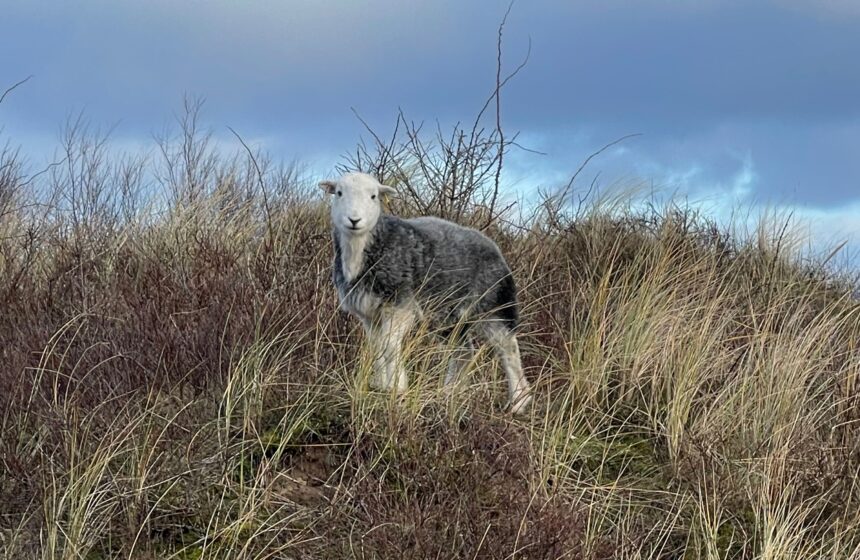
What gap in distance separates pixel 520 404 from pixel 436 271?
0.91m

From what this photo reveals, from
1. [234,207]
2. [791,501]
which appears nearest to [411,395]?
[791,501]

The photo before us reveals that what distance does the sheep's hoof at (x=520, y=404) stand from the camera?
19.7ft

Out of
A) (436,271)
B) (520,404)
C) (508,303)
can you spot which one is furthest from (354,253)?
(520,404)

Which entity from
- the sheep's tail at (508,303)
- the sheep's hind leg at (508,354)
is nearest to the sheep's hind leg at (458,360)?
the sheep's hind leg at (508,354)

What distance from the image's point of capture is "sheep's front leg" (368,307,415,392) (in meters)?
5.62

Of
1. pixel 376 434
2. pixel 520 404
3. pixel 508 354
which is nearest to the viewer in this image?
pixel 376 434

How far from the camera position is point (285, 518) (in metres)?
4.55

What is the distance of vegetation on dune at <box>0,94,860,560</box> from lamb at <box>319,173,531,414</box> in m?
0.16

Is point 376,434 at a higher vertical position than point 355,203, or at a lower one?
lower

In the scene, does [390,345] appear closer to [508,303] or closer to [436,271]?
[436,271]

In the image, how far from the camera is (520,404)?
6160mm

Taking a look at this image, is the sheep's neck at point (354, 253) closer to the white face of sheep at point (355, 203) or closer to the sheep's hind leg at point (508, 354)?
the white face of sheep at point (355, 203)

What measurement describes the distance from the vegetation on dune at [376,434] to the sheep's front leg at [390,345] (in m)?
0.11

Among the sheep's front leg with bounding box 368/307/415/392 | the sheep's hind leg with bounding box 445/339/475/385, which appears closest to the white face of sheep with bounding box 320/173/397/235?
the sheep's front leg with bounding box 368/307/415/392
